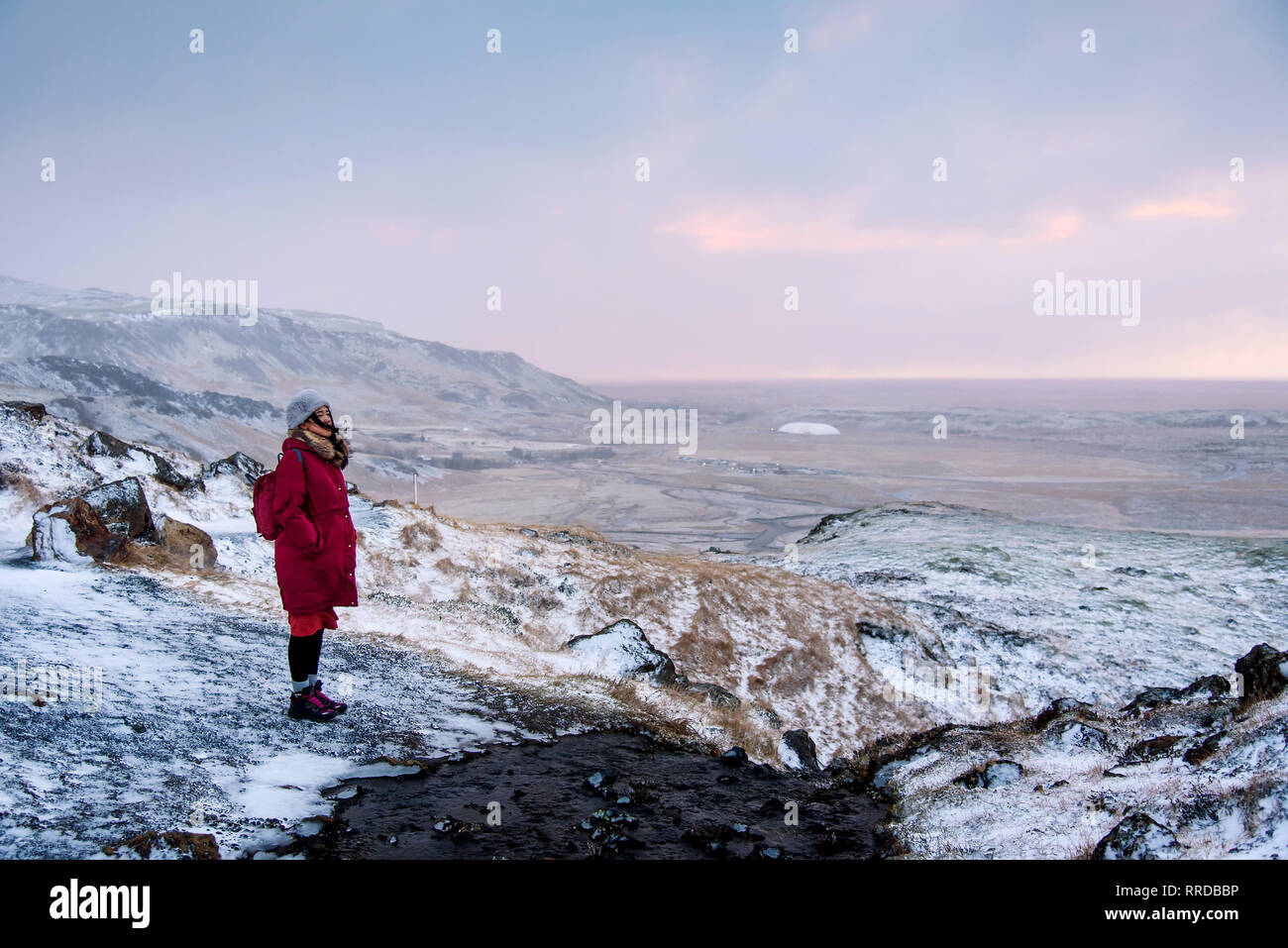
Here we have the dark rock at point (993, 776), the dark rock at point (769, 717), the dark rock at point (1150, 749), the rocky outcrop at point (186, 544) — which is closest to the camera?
the dark rock at point (1150, 749)

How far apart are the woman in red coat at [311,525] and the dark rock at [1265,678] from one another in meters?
11.9

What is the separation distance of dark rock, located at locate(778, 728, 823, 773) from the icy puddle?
3007mm

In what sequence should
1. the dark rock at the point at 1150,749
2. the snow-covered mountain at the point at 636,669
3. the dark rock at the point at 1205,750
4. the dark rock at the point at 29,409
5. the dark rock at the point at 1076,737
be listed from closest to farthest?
the snow-covered mountain at the point at 636,669 < the dark rock at the point at 1205,750 < the dark rock at the point at 1150,749 < the dark rock at the point at 1076,737 < the dark rock at the point at 29,409

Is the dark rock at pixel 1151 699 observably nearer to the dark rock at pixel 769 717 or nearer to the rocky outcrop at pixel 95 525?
the dark rock at pixel 769 717

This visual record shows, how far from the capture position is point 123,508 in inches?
496

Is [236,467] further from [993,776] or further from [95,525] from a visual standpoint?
[993,776]

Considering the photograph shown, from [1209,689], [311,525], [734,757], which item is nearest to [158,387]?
[311,525]

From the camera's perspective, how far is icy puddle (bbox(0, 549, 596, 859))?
Answer: 16.6 feet

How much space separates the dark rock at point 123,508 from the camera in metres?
12.3

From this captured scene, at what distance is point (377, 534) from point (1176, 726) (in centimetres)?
1489

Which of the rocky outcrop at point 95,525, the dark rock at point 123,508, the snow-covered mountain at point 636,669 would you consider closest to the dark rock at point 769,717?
the snow-covered mountain at point 636,669

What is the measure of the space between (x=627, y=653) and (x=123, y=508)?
347 inches
